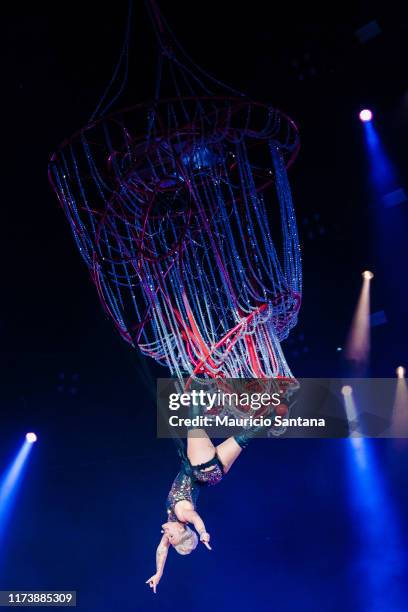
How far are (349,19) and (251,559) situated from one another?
4.23 meters

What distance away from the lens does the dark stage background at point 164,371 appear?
5531mm

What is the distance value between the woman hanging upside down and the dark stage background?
1.03 metres

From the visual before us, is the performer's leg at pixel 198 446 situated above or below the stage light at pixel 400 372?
above

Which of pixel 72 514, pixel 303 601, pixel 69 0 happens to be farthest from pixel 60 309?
pixel 303 601

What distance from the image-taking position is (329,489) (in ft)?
21.5

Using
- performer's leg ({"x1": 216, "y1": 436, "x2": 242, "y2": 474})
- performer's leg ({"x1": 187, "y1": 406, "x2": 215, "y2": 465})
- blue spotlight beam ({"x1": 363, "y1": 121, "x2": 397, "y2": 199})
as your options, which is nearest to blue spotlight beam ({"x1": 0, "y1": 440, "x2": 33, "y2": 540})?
performer's leg ({"x1": 187, "y1": 406, "x2": 215, "y2": 465})

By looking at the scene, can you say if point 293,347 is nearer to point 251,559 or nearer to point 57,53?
point 251,559

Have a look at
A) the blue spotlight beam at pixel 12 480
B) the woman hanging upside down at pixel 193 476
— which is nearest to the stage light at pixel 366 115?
the woman hanging upside down at pixel 193 476

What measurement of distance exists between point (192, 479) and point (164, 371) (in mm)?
1919

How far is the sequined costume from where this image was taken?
4.93 meters

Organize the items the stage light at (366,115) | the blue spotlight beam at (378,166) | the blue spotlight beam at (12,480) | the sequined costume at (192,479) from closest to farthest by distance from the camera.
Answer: the sequined costume at (192,479), the stage light at (366,115), the blue spotlight beam at (378,166), the blue spotlight beam at (12,480)

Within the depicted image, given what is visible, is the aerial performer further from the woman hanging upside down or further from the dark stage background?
the dark stage background

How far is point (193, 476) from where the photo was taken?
16.4 feet

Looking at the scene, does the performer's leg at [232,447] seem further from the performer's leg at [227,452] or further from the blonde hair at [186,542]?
the blonde hair at [186,542]
